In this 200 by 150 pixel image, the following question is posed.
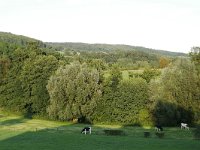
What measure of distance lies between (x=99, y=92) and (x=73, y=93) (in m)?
4.49

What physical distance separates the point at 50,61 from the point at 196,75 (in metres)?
27.4

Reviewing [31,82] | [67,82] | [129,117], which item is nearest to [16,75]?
[31,82]

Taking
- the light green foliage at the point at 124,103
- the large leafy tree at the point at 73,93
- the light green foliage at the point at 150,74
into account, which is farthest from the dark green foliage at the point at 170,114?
the light green foliage at the point at 150,74

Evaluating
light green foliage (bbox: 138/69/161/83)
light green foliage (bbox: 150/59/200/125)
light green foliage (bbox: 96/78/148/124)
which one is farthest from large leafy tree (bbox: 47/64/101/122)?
light green foliage (bbox: 138/69/161/83)

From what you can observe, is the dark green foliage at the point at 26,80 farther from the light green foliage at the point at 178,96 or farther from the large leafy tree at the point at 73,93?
the light green foliage at the point at 178,96

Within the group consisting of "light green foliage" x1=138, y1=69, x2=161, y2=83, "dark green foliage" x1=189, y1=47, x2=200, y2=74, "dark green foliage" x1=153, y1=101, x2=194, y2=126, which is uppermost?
"dark green foliage" x1=189, y1=47, x2=200, y2=74

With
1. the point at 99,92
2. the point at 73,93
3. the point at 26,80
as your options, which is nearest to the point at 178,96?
the point at 99,92

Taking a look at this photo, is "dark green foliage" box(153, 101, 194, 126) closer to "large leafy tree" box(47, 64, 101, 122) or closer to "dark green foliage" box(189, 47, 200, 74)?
"dark green foliage" box(189, 47, 200, 74)

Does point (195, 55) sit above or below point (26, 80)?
above

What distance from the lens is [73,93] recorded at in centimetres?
6806

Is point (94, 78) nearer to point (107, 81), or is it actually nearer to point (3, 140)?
point (107, 81)

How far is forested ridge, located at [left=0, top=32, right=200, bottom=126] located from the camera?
64938 mm

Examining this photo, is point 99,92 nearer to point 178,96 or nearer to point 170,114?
point 170,114

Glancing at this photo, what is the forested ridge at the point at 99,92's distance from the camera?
2557 inches
